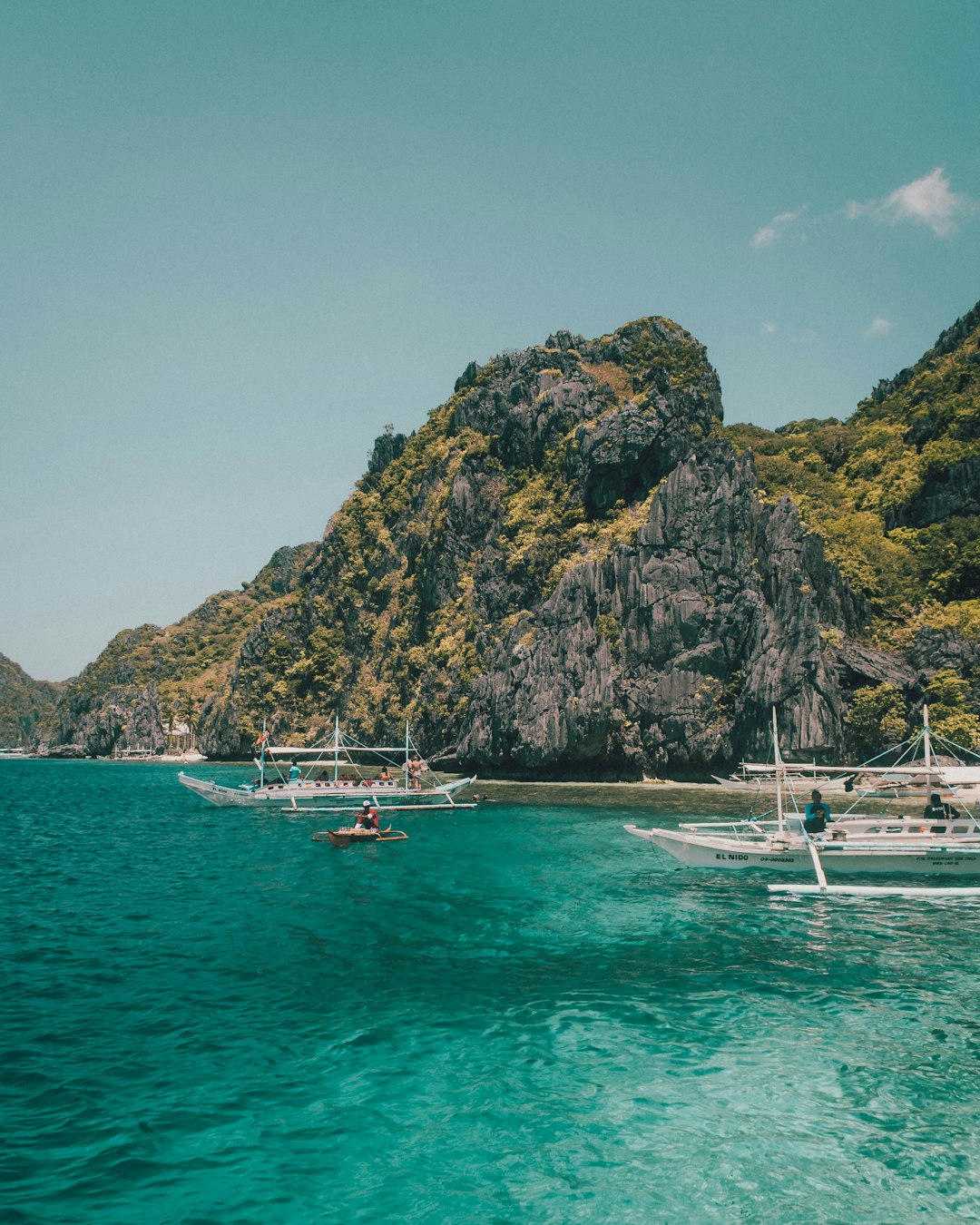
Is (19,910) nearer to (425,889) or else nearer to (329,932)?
(329,932)

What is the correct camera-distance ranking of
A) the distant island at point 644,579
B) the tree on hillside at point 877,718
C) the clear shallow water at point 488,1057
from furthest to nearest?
1. the distant island at point 644,579
2. the tree on hillside at point 877,718
3. the clear shallow water at point 488,1057

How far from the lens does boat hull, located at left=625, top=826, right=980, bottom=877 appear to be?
1134 inches

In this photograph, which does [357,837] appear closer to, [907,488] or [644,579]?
[644,579]

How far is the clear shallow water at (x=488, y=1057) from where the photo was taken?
9.62 metres

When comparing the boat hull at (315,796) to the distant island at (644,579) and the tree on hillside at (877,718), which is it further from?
the tree on hillside at (877,718)

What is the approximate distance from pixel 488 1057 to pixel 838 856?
20.5 metres

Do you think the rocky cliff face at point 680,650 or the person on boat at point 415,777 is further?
the rocky cliff face at point 680,650

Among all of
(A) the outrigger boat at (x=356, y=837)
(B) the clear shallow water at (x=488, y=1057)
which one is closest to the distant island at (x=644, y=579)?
(A) the outrigger boat at (x=356, y=837)

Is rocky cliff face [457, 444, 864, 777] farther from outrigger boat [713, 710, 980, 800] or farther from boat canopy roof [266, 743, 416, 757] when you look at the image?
boat canopy roof [266, 743, 416, 757]

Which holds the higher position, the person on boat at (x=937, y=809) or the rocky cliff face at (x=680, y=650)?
the rocky cliff face at (x=680, y=650)

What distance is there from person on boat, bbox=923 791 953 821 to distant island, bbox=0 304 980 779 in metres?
35.0

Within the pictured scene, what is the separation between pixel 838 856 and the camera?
28984 mm

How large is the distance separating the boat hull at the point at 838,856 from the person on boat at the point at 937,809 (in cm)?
518

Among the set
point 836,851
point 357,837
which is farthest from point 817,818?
point 357,837
